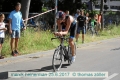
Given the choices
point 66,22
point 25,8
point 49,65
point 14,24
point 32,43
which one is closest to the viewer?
point 66,22

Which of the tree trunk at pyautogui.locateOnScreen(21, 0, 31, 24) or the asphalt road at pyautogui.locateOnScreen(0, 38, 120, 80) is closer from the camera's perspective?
Answer: the asphalt road at pyautogui.locateOnScreen(0, 38, 120, 80)

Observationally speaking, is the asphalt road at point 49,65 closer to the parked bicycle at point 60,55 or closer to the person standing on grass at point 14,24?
the parked bicycle at point 60,55

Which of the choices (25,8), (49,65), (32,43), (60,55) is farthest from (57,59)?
(25,8)

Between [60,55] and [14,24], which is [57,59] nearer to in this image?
[60,55]

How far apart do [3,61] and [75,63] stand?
255 cm

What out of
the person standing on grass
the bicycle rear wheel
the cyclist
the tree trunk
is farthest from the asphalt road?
the tree trunk

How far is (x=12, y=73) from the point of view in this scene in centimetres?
786

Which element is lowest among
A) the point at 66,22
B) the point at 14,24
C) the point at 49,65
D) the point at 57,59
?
the point at 49,65

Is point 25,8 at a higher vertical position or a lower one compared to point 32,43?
higher

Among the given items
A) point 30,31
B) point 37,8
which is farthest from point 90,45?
point 37,8

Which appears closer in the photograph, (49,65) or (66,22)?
(66,22)

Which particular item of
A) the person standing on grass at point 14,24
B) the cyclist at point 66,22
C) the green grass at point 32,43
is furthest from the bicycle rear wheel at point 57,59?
the green grass at point 32,43

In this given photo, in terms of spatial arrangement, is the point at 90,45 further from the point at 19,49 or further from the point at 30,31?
the point at 19,49

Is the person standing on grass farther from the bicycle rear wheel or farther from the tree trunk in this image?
the tree trunk
